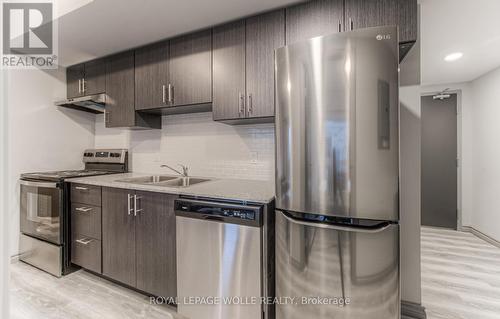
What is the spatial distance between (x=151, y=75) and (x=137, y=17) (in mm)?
543

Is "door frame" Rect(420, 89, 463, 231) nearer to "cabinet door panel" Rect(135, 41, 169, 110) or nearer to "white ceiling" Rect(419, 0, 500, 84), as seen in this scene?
"white ceiling" Rect(419, 0, 500, 84)

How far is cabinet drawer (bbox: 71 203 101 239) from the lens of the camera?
2076 mm

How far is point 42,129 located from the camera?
2674mm

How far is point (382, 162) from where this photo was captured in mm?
1103

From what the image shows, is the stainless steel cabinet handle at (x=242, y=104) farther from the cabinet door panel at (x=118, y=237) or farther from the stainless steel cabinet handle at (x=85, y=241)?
the stainless steel cabinet handle at (x=85, y=241)

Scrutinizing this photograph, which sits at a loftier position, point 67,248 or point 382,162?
point 382,162

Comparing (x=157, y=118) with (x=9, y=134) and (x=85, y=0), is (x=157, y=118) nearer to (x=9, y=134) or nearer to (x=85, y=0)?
(x=85, y=0)

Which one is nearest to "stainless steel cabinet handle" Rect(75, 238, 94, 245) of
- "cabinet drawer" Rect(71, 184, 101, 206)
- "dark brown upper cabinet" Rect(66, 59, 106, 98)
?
"cabinet drawer" Rect(71, 184, 101, 206)

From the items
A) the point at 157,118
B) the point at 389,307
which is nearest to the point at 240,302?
the point at 389,307

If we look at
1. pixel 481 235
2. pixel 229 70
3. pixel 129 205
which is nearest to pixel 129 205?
pixel 129 205

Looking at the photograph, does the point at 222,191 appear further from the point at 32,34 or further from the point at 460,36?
the point at 460,36

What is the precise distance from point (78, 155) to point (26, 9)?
1714 millimetres

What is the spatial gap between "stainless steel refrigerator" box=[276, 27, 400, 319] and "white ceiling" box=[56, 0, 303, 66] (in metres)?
0.80

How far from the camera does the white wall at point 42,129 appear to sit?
2488 millimetres
